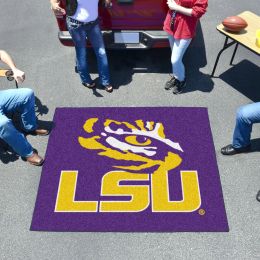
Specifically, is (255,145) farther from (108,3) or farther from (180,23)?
(108,3)

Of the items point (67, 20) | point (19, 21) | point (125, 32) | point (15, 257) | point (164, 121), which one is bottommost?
point (15, 257)

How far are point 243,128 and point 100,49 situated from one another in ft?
6.78

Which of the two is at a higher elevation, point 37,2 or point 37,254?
point 37,2

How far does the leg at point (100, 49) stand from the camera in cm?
436

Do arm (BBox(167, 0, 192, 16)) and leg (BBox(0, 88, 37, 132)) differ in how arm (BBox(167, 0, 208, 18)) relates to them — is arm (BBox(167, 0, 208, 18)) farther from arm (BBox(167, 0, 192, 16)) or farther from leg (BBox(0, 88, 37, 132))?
leg (BBox(0, 88, 37, 132))

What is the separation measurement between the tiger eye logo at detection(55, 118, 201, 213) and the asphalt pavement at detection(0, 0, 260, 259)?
0.32 meters

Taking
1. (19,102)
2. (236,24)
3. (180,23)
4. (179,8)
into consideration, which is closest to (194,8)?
(179,8)

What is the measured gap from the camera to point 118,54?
548cm

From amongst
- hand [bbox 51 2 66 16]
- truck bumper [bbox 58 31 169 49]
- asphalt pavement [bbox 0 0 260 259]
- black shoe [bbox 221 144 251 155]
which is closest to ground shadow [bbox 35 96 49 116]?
asphalt pavement [bbox 0 0 260 259]

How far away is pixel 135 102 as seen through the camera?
4820 mm

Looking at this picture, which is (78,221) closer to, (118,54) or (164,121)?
(164,121)

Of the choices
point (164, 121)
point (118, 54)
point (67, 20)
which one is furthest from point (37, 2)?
point (164, 121)

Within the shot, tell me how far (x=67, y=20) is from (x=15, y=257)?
2728mm

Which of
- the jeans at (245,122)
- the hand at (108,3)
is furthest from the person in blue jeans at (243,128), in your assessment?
the hand at (108,3)
